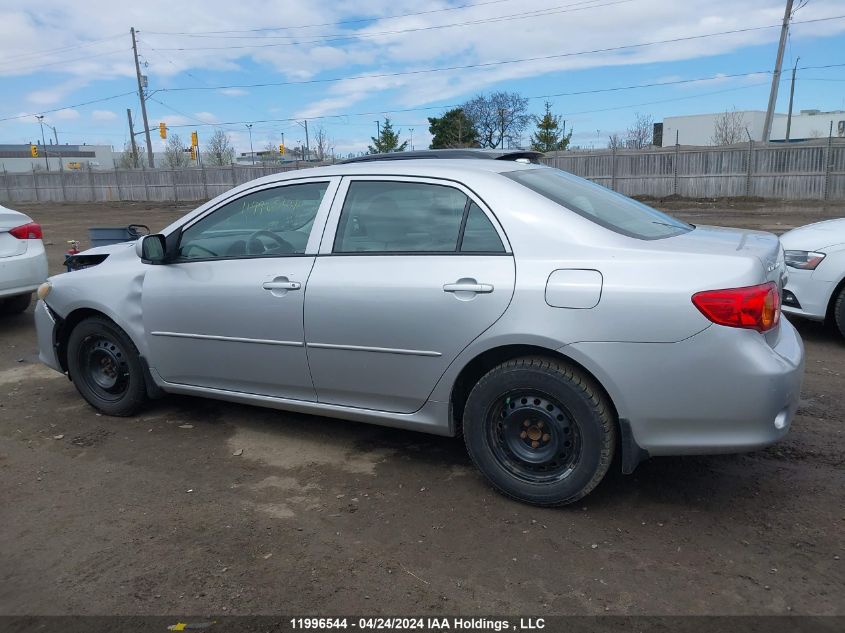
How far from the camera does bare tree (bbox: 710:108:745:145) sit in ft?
179

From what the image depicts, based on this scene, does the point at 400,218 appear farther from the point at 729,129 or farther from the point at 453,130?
the point at 729,129

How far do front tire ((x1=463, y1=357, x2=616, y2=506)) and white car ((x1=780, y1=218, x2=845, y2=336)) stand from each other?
3.91m

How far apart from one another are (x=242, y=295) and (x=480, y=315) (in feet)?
5.04

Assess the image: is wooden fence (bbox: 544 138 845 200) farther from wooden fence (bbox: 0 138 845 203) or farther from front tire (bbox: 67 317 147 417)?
front tire (bbox: 67 317 147 417)

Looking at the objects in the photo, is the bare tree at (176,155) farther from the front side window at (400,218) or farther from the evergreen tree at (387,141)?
the front side window at (400,218)

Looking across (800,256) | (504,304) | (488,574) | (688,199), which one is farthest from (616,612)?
(688,199)

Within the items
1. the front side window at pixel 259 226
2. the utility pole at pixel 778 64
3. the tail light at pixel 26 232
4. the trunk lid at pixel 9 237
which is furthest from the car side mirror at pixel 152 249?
the utility pole at pixel 778 64

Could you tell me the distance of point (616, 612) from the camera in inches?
103

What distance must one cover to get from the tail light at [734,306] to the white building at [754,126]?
6740 cm

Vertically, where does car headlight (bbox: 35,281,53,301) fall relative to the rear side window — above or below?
below

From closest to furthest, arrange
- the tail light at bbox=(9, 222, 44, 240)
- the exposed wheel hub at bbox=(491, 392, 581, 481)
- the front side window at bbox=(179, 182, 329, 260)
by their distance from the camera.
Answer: the exposed wheel hub at bbox=(491, 392, 581, 481) → the front side window at bbox=(179, 182, 329, 260) → the tail light at bbox=(9, 222, 44, 240)

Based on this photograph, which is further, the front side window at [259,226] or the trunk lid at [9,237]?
the trunk lid at [9,237]

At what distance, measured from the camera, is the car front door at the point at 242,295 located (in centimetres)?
396

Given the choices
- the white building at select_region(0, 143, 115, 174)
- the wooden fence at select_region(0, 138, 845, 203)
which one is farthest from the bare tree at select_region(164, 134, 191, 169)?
the wooden fence at select_region(0, 138, 845, 203)
